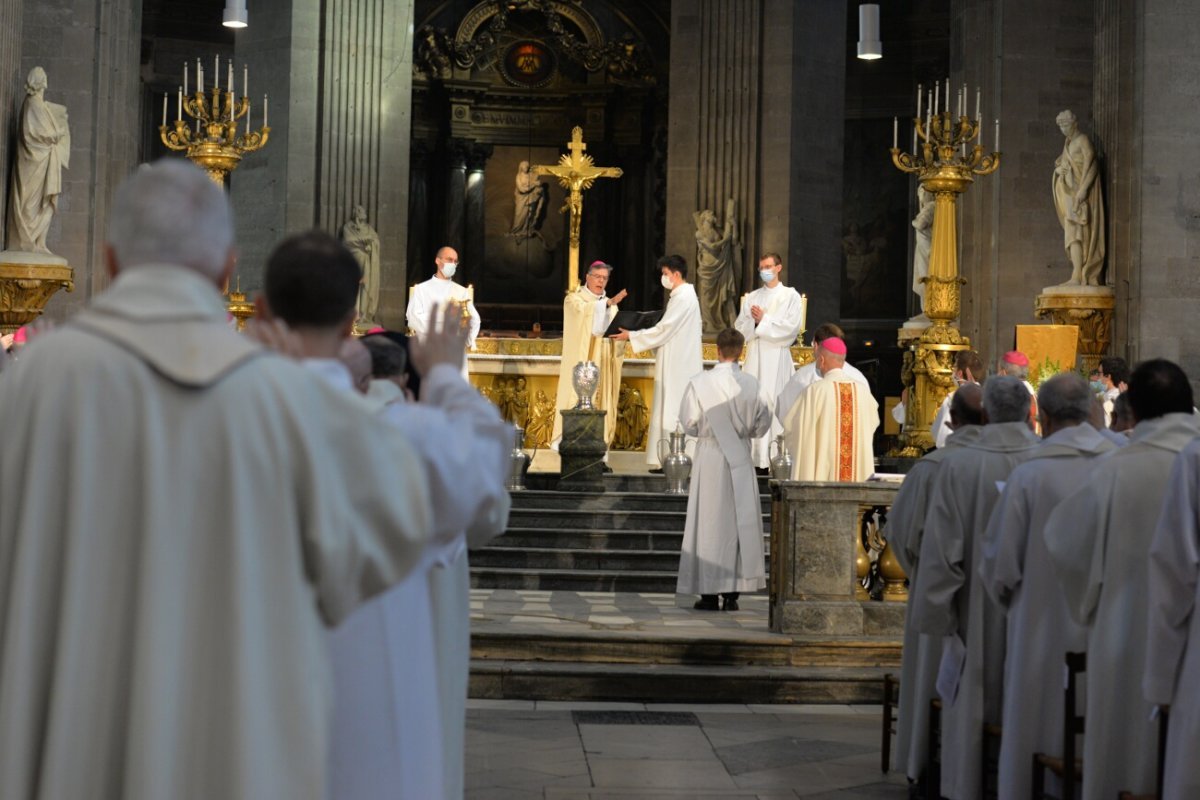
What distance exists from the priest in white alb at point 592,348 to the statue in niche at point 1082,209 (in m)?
4.55

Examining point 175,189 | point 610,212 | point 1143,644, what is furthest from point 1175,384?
point 610,212

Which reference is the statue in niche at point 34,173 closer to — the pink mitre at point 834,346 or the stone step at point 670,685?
the pink mitre at point 834,346

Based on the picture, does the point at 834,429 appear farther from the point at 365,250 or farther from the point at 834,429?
the point at 365,250

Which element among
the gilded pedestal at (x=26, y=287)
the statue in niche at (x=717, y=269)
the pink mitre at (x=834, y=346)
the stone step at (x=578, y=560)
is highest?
the statue in niche at (x=717, y=269)

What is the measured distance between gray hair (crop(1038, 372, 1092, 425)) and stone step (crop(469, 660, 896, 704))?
11.5 feet

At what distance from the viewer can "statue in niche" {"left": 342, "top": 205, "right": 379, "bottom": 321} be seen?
21.2 meters

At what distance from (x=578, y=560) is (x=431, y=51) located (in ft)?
60.1

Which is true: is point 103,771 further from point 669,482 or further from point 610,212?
point 610,212

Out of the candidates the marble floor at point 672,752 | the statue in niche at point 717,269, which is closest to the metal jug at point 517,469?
the marble floor at point 672,752

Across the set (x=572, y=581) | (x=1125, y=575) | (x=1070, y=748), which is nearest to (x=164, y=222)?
(x=1125, y=575)

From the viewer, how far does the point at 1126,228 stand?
54.7 feet

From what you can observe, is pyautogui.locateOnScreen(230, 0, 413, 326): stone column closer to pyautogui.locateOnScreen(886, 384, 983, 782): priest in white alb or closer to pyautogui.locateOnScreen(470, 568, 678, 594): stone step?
pyautogui.locateOnScreen(470, 568, 678, 594): stone step

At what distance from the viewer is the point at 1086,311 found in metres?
16.9

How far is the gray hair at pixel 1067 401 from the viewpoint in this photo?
5.80m
